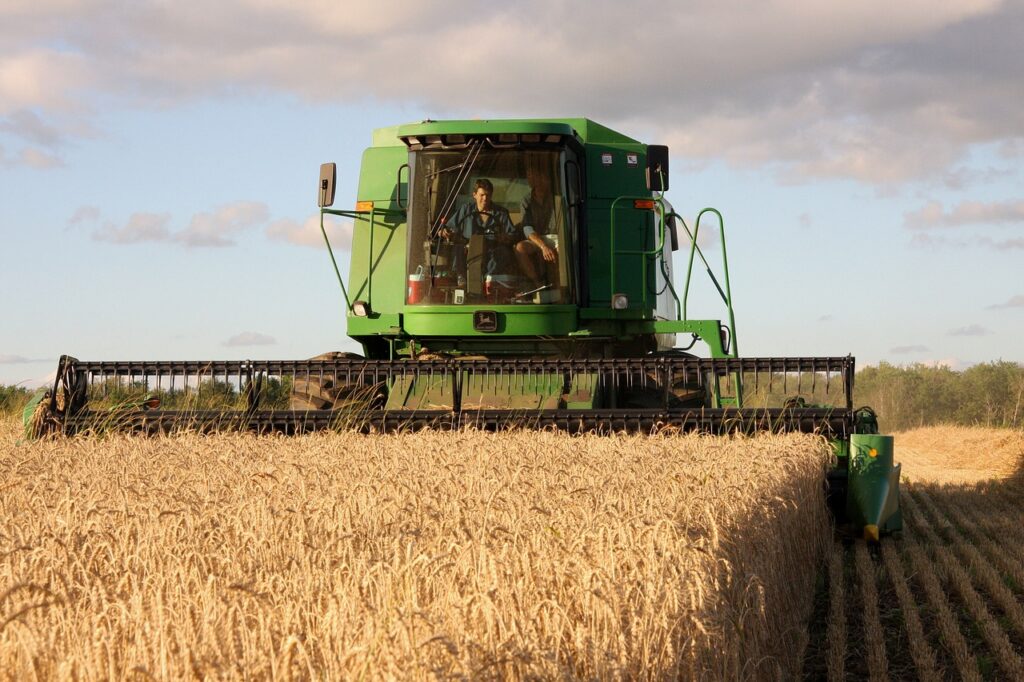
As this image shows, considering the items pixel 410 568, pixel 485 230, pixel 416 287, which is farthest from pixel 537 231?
pixel 410 568

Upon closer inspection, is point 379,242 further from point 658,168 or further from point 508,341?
point 658,168

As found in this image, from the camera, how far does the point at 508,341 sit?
32.3 ft

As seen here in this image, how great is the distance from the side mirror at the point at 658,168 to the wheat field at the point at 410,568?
3749 mm

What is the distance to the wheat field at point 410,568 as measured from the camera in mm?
2484

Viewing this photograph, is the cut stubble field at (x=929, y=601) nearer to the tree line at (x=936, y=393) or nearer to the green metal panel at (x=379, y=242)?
the green metal panel at (x=379, y=242)

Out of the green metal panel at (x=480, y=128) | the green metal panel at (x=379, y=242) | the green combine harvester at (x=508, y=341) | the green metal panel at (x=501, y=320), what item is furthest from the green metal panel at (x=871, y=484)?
the green metal panel at (x=379, y=242)

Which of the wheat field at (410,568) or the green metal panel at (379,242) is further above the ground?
→ the green metal panel at (379,242)

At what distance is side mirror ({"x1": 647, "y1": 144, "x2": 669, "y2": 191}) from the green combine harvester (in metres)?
0.02

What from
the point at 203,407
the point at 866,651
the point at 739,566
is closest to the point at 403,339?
the point at 203,407

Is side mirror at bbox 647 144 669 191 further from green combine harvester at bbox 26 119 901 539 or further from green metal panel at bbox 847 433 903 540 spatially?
green metal panel at bbox 847 433 903 540

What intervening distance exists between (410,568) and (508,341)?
6.88 m

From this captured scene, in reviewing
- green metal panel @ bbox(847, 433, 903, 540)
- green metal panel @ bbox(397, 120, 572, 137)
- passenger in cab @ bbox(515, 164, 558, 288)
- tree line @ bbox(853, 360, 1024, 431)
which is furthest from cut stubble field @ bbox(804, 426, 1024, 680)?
tree line @ bbox(853, 360, 1024, 431)

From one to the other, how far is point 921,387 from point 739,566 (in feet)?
128

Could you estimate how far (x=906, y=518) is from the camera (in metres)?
10.0
